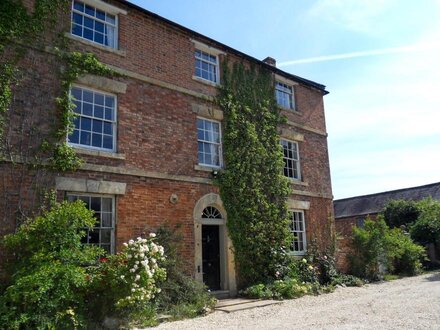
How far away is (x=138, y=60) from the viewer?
1252 centimetres

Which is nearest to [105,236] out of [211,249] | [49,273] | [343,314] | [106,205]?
[106,205]

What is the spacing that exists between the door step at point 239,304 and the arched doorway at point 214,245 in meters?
1.05

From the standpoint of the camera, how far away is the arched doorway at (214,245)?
12.9 metres

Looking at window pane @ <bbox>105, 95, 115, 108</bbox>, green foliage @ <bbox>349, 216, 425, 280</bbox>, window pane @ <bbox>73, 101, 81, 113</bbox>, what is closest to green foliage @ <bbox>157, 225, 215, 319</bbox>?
window pane @ <bbox>105, 95, 115, 108</bbox>

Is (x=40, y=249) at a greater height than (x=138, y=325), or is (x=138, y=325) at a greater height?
(x=40, y=249)

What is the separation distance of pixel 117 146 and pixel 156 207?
2.09m

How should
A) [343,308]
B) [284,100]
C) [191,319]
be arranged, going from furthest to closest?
1. [284,100]
2. [343,308]
3. [191,319]

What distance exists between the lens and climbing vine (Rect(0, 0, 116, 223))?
9.44 metres

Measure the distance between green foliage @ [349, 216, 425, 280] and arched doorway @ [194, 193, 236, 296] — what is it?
21.6 feet

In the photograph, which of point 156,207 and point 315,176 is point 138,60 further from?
point 315,176

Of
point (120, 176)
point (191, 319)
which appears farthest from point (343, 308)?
point (120, 176)

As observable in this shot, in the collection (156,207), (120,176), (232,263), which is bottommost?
(232,263)

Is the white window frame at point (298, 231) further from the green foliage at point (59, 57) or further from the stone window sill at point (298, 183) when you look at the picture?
the green foliage at point (59, 57)

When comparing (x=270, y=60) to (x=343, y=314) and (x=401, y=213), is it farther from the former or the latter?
(x=401, y=213)
